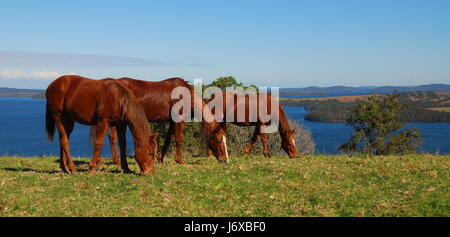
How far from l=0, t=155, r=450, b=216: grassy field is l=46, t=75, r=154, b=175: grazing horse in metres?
0.62

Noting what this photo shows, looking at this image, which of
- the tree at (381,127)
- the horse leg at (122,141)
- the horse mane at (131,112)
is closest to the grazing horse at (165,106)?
the horse leg at (122,141)

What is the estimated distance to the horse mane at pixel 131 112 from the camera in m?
9.66

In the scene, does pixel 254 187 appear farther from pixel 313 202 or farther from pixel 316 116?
pixel 316 116

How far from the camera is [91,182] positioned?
9.10 metres

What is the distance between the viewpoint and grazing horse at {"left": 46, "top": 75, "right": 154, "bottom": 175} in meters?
9.71

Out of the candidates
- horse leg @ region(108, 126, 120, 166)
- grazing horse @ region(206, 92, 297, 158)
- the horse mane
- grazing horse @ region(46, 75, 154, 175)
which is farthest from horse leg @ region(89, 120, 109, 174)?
grazing horse @ region(206, 92, 297, 158)

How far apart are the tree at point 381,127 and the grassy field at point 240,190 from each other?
1641 inches

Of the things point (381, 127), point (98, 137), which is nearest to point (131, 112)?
point (98, 137)

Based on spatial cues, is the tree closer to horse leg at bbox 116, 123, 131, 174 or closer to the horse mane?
horse leg at bbox 116, 123, 131, 174

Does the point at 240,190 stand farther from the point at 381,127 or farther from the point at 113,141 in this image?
the point at 381,127

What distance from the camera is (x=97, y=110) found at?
994cm

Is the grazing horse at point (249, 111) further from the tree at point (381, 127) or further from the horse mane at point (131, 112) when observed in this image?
the tree at point (381, 127)
